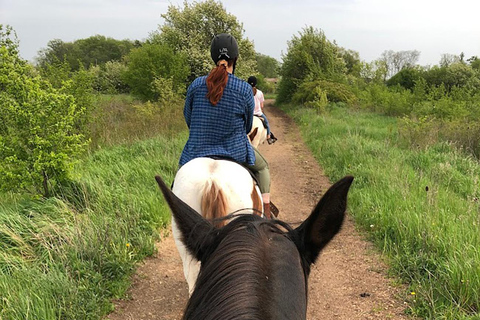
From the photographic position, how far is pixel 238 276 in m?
0.90

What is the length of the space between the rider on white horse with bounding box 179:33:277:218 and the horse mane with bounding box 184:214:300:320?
1.60 metres

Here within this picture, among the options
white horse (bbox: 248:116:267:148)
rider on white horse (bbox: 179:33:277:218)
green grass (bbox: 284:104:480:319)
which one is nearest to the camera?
rider on white horse (bbox: 179:33:277:218)

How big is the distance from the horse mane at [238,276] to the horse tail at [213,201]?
1.12m

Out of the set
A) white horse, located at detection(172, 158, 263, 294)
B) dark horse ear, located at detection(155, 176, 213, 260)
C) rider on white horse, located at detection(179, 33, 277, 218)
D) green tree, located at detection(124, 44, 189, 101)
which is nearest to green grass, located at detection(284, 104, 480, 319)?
white horse, located at detection(172, 158, 263, 294)

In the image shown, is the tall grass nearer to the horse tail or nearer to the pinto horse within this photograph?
the horse tail

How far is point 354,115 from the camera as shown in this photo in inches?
639

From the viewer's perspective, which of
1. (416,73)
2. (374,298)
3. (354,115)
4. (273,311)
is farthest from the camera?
(416,73)

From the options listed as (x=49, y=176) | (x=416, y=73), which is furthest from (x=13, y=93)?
(x=416, y=73)

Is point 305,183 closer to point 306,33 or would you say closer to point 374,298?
point 374,298

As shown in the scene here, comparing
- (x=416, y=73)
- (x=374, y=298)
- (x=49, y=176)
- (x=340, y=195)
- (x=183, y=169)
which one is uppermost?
(x=416, y=73)

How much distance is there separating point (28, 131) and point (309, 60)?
21.4 metres

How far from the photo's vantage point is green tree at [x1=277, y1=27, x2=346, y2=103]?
75.5ft

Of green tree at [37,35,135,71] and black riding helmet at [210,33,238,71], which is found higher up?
green tree at [37,35,135,71]

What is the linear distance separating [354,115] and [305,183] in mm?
10164
